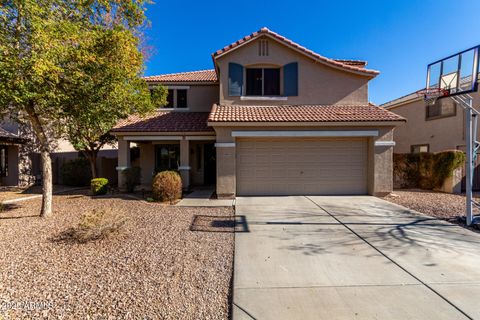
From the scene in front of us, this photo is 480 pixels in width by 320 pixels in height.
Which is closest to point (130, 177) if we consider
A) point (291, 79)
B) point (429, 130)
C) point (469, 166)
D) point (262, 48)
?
point (262, 48)

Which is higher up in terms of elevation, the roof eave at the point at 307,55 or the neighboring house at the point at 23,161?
the roof eave at the point at 307,55

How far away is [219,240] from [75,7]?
294 inches

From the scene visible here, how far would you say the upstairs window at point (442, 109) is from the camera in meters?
14.9

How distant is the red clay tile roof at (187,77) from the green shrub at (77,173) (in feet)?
21.8

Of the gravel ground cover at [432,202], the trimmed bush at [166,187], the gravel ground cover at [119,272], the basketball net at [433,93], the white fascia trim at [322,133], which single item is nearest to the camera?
the gravel ground cover at [119,272]

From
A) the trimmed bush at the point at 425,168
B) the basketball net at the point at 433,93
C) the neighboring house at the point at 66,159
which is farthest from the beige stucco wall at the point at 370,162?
the neighboring house at the point at 66,159

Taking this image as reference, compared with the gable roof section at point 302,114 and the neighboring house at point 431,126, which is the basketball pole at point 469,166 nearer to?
the gable roof section at point 302,114

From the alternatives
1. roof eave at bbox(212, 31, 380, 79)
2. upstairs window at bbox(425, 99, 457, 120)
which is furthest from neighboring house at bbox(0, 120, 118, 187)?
upstairs window at bbox(425, 99, 457, 120)

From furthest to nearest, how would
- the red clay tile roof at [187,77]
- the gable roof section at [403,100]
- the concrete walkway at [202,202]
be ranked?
the gable roof section at [403,100] < the red clay tile roof at [187,77] < the concrete walkway at [202,202]

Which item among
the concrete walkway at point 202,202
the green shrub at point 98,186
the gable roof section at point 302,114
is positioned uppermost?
the gable roof section at point 302,114

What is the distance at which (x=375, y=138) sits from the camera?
1025cm

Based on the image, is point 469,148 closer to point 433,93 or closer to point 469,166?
point 469,166

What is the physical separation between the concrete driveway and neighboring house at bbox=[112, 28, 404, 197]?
338 centimetres

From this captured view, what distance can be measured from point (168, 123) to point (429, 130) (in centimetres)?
1676
